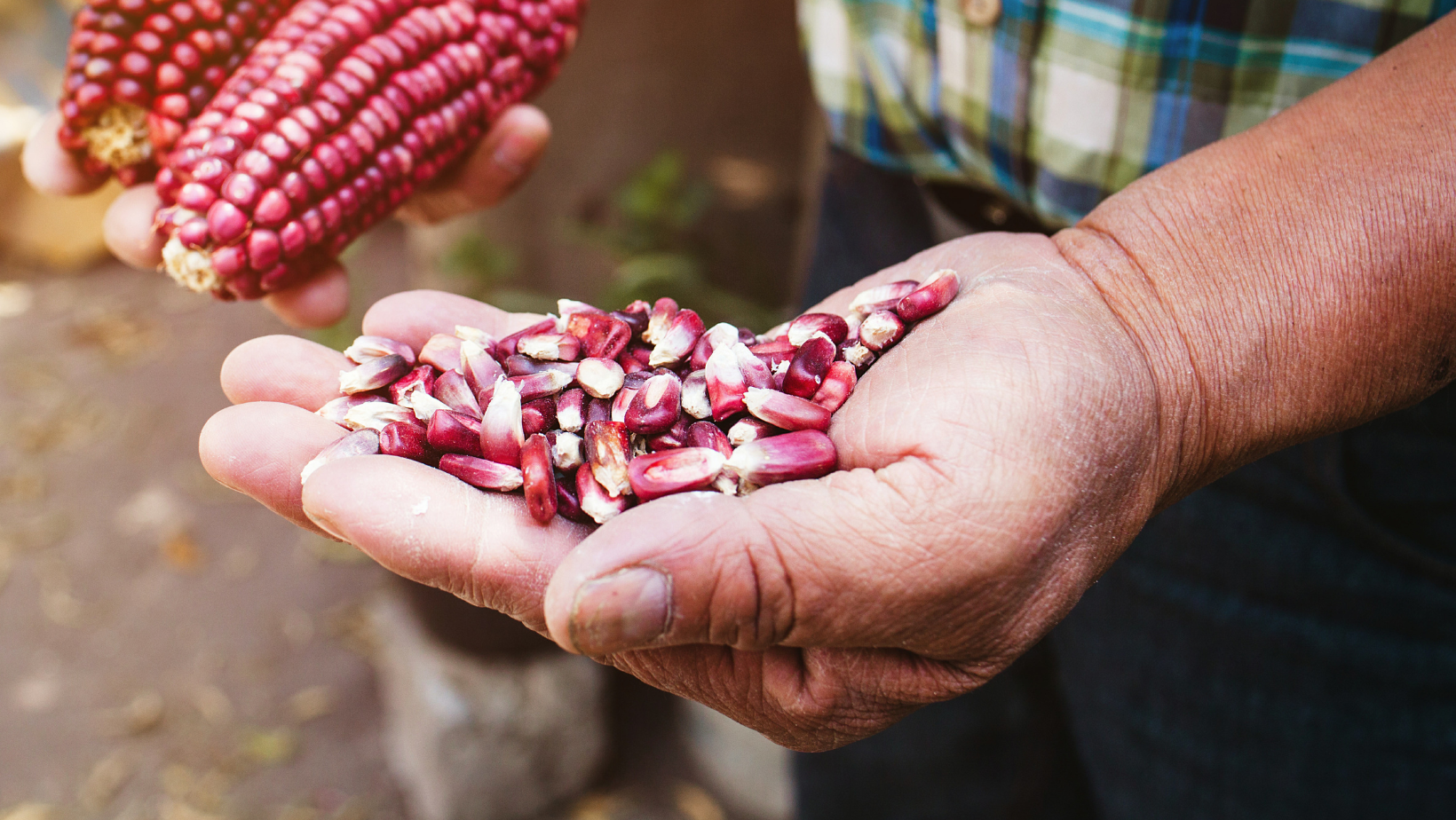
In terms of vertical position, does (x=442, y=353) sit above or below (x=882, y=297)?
below

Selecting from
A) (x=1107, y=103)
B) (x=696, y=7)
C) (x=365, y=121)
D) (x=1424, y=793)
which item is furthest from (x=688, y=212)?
(x=1424, y=793)

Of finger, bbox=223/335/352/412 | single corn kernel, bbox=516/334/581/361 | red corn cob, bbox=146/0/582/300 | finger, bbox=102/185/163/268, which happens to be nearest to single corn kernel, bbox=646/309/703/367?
single corn kernel, bbox=516/334/581/361

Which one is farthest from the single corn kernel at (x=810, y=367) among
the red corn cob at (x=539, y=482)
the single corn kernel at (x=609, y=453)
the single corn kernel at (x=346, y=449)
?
the single corn kernel at (x=346, y=449)

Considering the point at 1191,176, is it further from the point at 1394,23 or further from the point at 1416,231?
the point at 1394,23

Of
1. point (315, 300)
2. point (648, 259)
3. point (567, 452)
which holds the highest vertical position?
point (567, 452)

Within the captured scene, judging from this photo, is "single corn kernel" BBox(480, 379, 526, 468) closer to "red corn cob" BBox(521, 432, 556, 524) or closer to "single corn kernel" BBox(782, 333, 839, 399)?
"red corn cob" BBox(521, 432, 556, 524)

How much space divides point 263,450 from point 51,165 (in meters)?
1.15

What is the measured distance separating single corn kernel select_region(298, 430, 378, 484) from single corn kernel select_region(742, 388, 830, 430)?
1.74ft

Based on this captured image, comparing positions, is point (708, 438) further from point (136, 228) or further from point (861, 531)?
point (136, 228)

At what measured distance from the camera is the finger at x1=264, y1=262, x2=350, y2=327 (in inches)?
72.7

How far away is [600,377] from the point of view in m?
1.41

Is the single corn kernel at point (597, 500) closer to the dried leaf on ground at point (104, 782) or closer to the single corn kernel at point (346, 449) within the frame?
the single corn kernel at point (346, 449)

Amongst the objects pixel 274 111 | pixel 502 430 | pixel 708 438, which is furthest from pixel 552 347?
pixel 274 111

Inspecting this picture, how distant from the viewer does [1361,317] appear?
1201 mm
